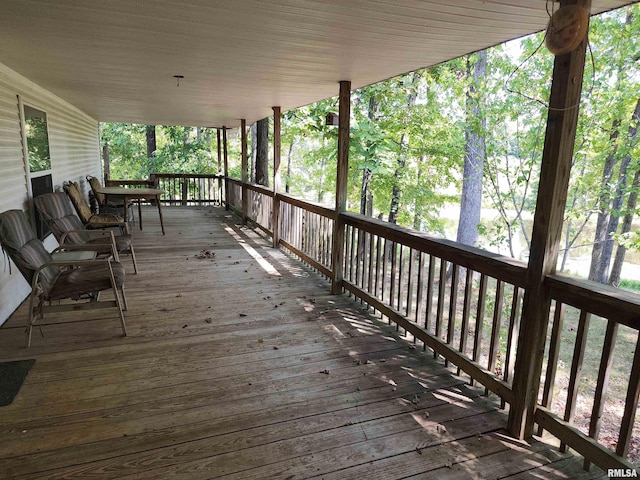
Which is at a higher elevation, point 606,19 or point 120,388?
point 606,19

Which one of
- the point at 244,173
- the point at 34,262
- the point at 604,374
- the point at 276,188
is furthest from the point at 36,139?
the point at 604,374

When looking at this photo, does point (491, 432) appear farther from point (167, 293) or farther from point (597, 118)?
point (597, 118)

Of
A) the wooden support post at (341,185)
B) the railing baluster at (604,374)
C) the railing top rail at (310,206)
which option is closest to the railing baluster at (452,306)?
the railing baluster at (604,374)

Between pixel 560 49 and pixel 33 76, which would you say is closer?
pixel 560 49

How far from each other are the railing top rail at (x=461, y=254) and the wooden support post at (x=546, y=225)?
0.13 metres

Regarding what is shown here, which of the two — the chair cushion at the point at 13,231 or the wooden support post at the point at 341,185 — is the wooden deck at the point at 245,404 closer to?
the wooden support post at the point at 341,185

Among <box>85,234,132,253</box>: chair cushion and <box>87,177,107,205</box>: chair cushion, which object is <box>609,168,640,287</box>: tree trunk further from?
<box>87,177,107,205</box>: chair cushion

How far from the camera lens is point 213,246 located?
670cm

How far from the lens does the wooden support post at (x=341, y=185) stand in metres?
4.11

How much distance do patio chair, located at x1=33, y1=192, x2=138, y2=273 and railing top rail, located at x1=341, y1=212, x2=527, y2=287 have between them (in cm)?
265

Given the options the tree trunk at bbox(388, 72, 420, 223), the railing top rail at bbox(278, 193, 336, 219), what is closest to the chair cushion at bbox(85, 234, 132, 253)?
the railing top rail at bbox(278, 193, 336, 219)

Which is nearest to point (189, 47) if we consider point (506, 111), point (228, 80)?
point (228, 80)

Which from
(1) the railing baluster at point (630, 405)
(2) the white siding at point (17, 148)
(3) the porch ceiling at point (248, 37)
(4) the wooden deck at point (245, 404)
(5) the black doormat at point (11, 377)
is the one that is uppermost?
(3) the porch ceiling at point (248, 37)

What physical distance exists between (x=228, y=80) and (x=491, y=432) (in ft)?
13.7
